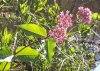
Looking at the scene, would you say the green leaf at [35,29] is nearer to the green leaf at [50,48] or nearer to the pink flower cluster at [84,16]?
the green leaf at [50,48]

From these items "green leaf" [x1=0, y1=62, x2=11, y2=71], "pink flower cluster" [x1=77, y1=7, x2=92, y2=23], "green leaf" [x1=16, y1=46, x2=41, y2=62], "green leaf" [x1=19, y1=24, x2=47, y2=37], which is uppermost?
"pink flower cluster" [x1=77, y1=7, x2=92, y2=23]

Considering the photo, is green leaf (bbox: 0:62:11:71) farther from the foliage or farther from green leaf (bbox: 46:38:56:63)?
green leaf (bbox: 46:38:56:63)

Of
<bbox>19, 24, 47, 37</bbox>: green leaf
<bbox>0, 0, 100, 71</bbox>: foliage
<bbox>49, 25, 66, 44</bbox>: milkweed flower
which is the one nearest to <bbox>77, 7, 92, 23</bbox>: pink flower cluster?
<bbox>0, 0, 100, 71</bbox>: foliage

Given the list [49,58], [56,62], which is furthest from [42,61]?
[49,58]

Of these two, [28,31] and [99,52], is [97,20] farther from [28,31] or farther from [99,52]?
[28,31]

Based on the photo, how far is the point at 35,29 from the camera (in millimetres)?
537

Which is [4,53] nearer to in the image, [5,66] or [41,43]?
[5,66]

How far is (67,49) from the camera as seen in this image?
1035 millimetres

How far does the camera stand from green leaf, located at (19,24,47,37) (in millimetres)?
536

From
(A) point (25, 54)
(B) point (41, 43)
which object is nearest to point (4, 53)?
(A) point (25, 54)

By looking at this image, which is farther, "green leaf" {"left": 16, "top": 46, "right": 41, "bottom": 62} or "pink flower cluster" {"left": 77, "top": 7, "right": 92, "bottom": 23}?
"pink flower cluster" {"left": 77, "top": 7, "right": 92, "bottom": 23}

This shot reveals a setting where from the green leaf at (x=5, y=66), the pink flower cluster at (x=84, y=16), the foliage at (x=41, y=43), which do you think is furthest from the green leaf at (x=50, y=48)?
the pink flower cluster at (x=84, y=16)

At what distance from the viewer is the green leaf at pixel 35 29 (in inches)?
21.1

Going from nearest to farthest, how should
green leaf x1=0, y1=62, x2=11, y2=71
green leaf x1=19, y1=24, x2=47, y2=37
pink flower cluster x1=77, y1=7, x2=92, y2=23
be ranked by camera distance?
green leaf x1=19, y1=24, x2=47, y2=37
green leaf x1=0, y1=62, x2=11, y2=71
pink flower cluster x1=77, y1=7, x2=92, y2=23
